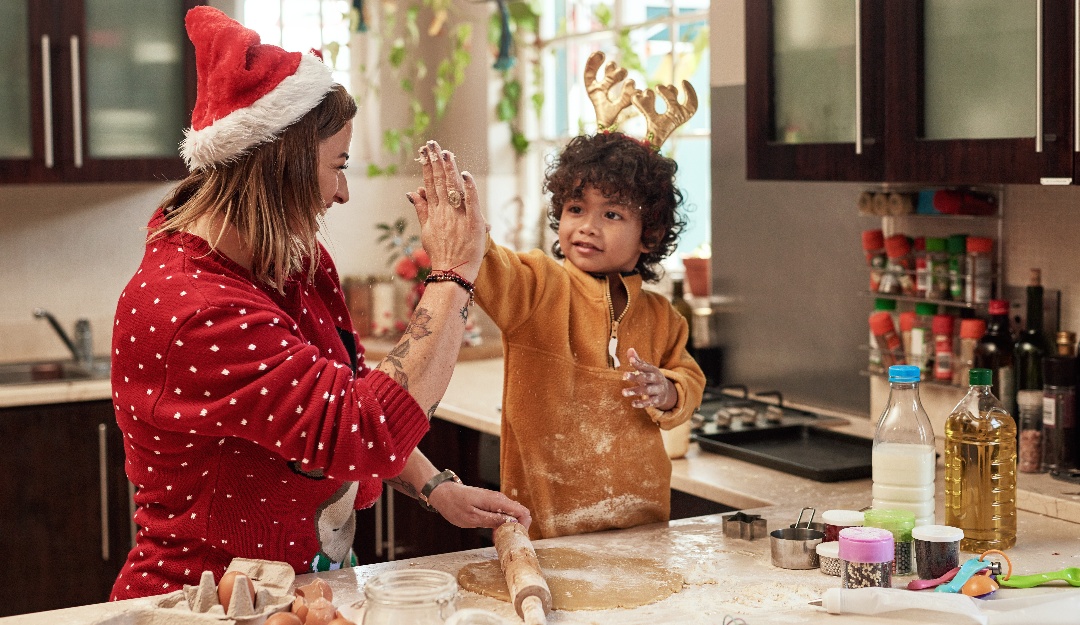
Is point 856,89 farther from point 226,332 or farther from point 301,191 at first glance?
point 226,332

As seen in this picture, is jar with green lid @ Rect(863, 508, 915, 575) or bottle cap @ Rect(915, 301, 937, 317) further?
bottle cap @ Rect(915, 301, 937, 317)

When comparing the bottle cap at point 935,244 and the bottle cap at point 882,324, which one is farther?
the bottle cap at point 882,324

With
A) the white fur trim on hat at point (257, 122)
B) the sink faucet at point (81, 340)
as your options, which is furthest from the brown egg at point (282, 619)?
the sink faucet at point (81, 340)

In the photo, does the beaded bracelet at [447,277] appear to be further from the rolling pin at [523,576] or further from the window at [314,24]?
the window at [314,24]

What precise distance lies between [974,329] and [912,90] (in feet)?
1.66

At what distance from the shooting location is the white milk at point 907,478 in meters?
1.76

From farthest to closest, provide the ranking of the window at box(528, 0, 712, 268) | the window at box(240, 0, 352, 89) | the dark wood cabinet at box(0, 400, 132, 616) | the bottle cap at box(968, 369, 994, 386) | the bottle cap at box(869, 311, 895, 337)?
the window at box(240, 0, 352, 89) < the window at box(528, 0, 712, 268) < the dark wood cabinet at box(0, 400, 132, 616) < the bottle cap at box(869, 311, 895, 337) < the bottle cap at box(968, 369, 994, 386)

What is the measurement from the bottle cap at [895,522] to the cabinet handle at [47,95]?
2595 mm

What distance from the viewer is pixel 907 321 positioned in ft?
8.63

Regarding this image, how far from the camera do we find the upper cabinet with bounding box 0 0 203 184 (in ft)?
11.2

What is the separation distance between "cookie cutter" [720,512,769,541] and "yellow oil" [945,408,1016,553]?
10.6 inches

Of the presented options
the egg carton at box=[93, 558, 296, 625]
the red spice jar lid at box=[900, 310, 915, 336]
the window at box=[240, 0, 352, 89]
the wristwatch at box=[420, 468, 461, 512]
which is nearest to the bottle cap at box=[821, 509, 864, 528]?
the wristwatch at box=[420, 468, 461, 512]

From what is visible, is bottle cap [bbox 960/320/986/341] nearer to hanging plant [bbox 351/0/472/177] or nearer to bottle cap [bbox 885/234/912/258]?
bottle cap [bbox 885/234/912/258]

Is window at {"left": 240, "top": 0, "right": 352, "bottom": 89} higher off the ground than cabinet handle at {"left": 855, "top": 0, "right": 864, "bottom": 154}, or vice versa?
window at {"left": 240, "top": 0, "right": 352, "bottom": 89}
